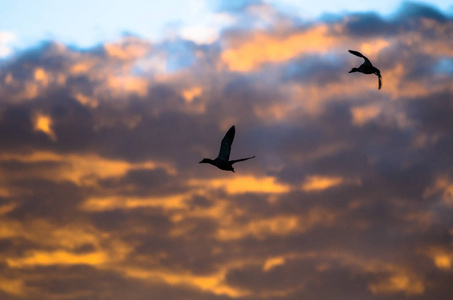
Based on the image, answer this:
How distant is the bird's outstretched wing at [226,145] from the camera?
251 feet

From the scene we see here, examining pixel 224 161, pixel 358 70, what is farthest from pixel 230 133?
pixel 358 70

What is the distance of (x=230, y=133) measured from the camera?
7700 centimetres

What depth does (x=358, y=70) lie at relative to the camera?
259 feet

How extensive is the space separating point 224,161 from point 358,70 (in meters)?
16.9

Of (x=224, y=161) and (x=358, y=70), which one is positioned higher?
(x=358, y=70)

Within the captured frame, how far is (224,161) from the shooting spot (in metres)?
76.4

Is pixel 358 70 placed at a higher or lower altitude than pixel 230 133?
higher

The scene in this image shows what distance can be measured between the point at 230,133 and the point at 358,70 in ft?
48.8

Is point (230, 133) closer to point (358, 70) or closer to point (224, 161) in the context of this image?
point (224, 161)

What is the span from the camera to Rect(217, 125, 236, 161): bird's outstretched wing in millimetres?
76500

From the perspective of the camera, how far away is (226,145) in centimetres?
7669

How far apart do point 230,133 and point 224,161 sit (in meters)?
2.94
